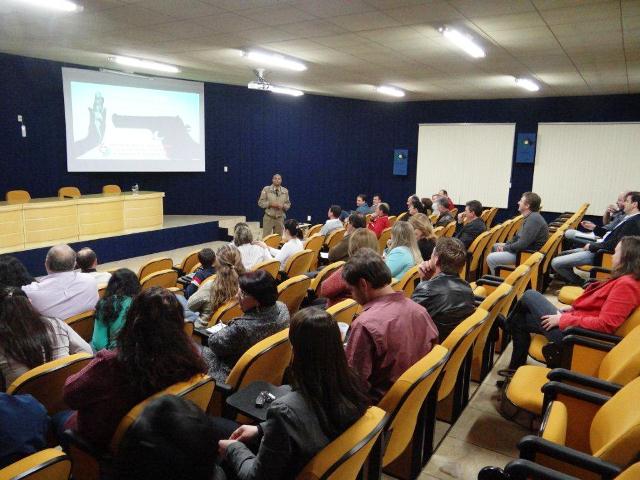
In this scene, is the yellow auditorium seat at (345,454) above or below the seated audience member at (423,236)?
below

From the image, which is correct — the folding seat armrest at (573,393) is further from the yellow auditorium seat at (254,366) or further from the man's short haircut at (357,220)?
the man's short haircut at (357,220)

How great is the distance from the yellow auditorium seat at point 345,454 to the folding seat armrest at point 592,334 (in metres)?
1.74

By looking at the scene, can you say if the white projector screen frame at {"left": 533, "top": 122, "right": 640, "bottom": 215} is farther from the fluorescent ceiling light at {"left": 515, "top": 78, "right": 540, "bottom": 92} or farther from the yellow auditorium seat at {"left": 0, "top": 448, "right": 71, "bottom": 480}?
the yellow auditorium seat at {"left": 0, "top": 448, "right": 71, "bottom": 480}

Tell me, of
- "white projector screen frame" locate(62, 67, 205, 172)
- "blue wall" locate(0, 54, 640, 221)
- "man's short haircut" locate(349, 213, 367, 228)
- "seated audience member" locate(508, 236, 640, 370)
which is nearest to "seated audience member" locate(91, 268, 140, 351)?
"seated audience member" locate(508, 236, 640, 370)

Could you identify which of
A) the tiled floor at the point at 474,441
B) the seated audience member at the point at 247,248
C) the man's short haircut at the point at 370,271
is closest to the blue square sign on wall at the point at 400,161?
the seated audience member at the point at 247,248

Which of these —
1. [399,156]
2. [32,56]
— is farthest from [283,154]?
[32,56]

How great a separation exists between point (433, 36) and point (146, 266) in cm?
406

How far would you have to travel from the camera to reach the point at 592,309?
301 centimetres

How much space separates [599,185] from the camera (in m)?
10.2

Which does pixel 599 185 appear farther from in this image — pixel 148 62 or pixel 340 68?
pixel 148 62

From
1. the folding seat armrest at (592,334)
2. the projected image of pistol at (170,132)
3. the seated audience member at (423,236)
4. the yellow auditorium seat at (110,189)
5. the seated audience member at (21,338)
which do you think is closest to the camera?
the seated audience member at (21,338)

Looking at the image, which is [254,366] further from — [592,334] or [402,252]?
[402,252]

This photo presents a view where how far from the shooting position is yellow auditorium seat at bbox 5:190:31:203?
24.1 ft

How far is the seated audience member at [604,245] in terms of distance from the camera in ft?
16.2
